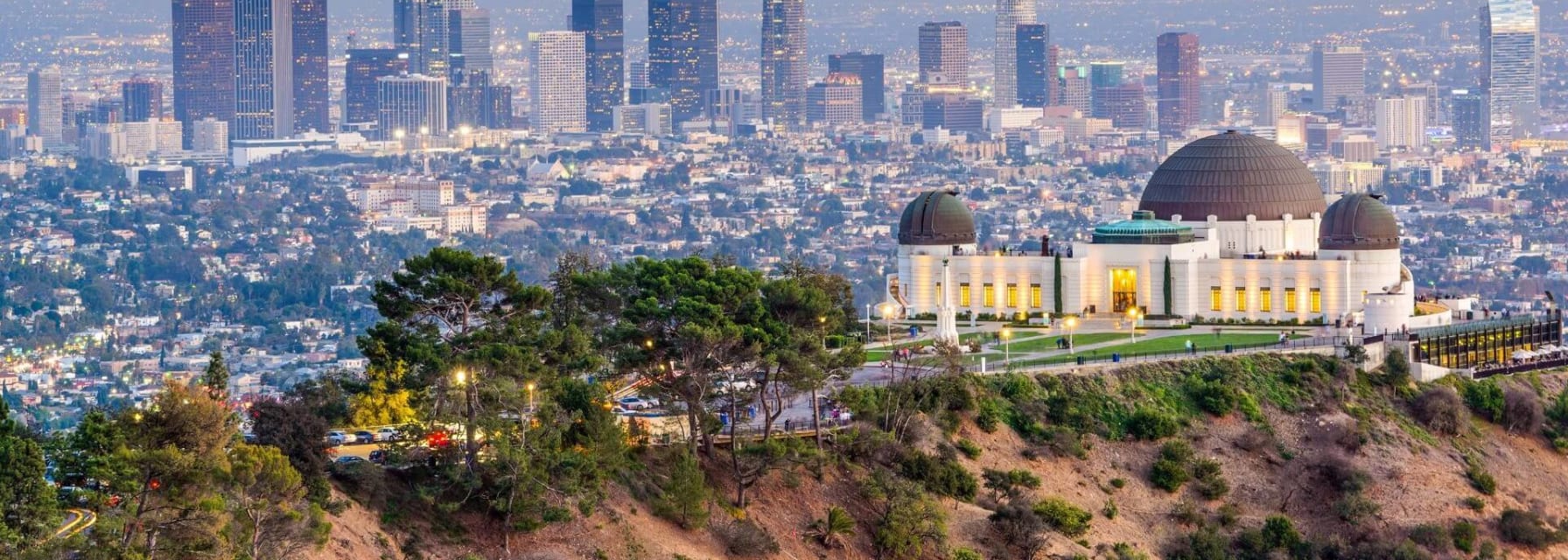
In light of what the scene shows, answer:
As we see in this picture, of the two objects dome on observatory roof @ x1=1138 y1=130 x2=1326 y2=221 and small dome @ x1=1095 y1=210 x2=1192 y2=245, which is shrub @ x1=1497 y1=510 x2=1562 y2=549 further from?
dome on observatory roof @ x1=1138 y1=130 x2=1326 y2=221

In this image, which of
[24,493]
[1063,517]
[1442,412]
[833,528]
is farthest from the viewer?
[1442,412]

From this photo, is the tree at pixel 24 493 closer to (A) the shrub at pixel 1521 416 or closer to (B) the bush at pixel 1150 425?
(B) the bush at pixel 1150 425

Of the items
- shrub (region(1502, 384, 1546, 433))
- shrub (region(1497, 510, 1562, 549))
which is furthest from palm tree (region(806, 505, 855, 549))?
shrub (region(1502, 384, 1546, 433))

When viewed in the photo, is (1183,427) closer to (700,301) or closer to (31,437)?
(700,301)

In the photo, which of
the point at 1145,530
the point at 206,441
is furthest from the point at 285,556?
the point at 1145,530

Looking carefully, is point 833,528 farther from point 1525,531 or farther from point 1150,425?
point 1525,531

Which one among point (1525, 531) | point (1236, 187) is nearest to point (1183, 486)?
point (1525, 531)
